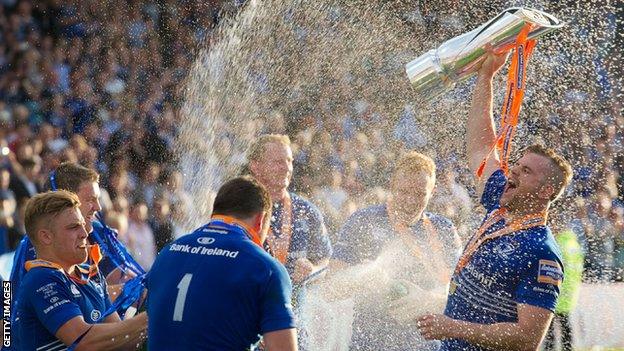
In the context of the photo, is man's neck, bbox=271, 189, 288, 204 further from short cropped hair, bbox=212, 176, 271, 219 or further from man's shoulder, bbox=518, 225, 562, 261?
short cropped hair, bbox=212, 176, 271, 219

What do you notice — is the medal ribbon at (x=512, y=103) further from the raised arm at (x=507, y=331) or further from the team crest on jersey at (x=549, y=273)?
the raised arm at (x=507, y=331)

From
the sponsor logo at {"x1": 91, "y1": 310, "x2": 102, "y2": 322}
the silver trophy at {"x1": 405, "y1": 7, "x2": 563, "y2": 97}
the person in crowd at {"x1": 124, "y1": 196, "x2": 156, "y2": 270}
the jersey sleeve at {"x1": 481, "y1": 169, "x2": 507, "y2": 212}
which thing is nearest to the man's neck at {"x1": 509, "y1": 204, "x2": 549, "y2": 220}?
the jersey sleeve at {"x1": 481, "y1": 169, "x2": 507, "y2": 212}

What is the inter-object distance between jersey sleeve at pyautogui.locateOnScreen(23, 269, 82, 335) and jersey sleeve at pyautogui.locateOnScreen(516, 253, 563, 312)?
7.24ft

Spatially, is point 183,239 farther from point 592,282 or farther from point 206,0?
point 206,0

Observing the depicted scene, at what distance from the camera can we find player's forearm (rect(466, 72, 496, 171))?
6129 mm

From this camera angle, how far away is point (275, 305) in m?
4.29

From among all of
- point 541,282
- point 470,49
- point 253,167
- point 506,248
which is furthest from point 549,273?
point 253,167

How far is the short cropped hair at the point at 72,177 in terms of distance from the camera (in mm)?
6352

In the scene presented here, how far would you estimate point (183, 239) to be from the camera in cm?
455

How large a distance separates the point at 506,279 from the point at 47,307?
7.51 feet

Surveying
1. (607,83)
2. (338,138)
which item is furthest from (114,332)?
(607,83)

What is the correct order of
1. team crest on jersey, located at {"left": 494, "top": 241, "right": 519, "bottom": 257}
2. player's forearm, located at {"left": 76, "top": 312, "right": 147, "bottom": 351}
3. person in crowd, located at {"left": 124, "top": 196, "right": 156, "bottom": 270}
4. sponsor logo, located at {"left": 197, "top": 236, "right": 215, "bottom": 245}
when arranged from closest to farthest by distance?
sponsor logo, located at {"left": 197, "top": 236, "right": 215, "bottom": 245}, player's forearm, located at {"left": 76, "top": 312, "right": 147, "bottom": 351}, team crest on jersey, located at {"left": 494, "top": 241, "right": 519, "bottom": 257}, person in crowd, located at {"left": 124, "top": 196, "right": 156, "bottom": 270}

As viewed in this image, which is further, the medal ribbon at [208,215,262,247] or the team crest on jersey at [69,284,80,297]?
the team crest on jersey at [69,284,80,297]

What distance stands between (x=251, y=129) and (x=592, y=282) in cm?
386
